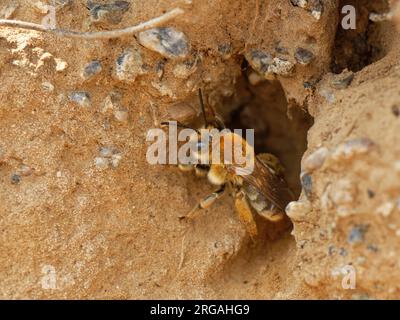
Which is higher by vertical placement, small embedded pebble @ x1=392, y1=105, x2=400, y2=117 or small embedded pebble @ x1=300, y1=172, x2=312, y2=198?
small embedded pebble @ x1=392, y1=105, x2=400, y2=117

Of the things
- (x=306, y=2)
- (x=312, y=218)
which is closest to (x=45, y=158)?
(x=312, y=218)

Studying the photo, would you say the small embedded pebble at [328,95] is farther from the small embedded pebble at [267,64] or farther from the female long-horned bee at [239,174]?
the female long-horned bee at [239,174]

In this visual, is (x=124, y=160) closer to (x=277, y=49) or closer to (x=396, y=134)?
(x=277, y=49)

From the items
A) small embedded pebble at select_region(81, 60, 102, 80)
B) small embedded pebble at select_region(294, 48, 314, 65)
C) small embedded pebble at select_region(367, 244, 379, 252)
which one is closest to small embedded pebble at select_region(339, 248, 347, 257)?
small embedded pebble at select_region(367, 244, 379, 252)

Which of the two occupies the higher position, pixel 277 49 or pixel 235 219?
pixel 277 49

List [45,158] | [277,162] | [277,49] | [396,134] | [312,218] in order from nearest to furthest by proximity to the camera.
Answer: [396,134], [312,218], [45,158], [277,49], [277,162]

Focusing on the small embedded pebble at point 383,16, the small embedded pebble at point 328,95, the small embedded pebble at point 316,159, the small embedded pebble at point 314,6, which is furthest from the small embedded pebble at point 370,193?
the small embedded pebble at point 314,6

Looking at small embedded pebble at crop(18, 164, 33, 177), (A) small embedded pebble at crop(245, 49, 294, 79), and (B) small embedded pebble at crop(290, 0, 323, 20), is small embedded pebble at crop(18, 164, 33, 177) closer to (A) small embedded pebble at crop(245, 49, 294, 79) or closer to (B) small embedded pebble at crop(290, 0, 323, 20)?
(A) small embedded pebble at crop(245, 49, 294, 79)
